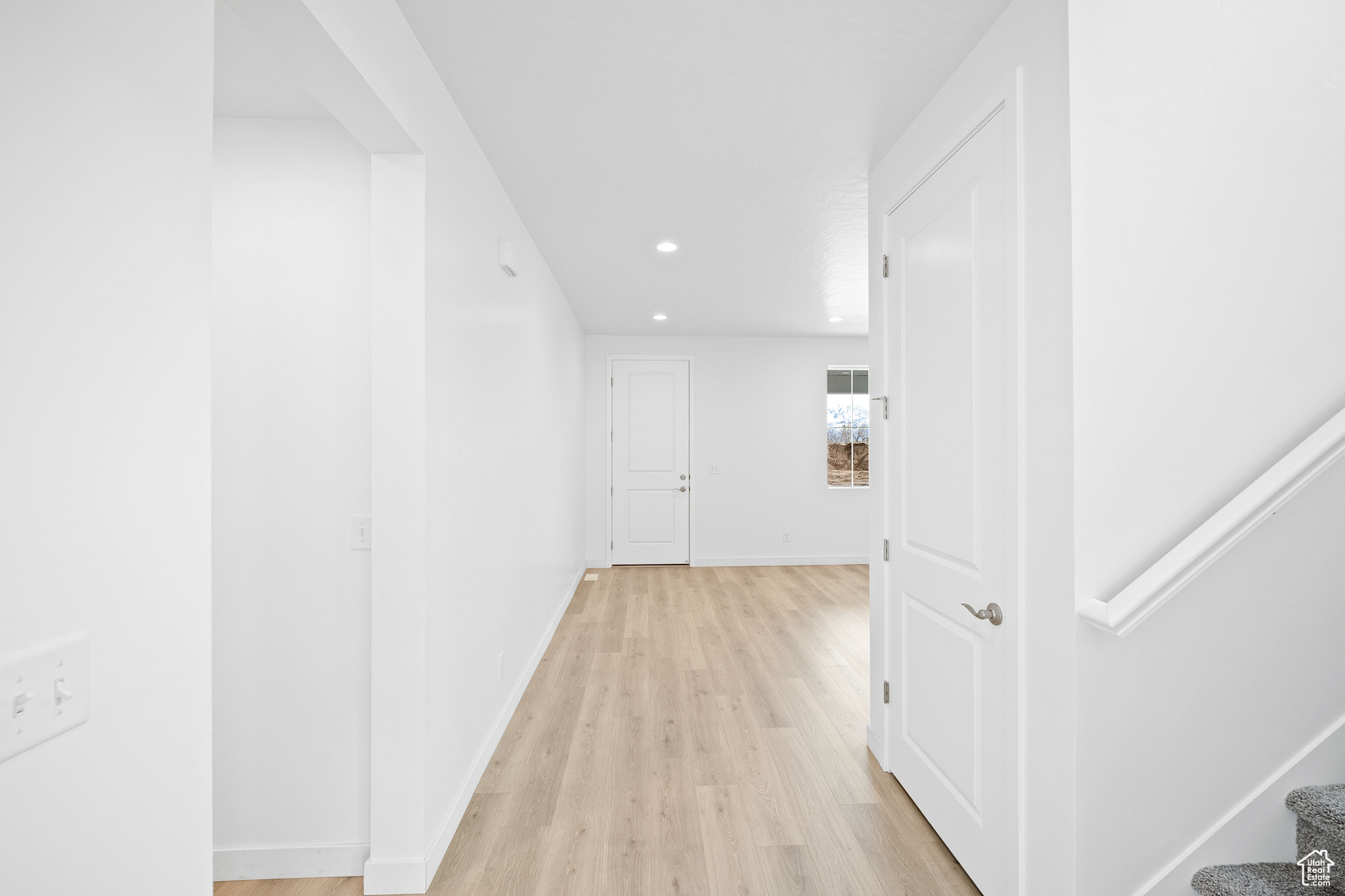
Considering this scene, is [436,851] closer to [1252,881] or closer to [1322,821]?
[1252,881]

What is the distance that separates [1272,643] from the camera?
1.33m

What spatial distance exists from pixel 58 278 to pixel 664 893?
1.98m

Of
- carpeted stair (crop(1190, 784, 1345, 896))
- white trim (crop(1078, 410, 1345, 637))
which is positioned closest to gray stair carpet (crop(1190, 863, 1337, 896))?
carpeted stair (crop(1190, 784, 1345, 896))

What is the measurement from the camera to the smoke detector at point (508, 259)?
258cm

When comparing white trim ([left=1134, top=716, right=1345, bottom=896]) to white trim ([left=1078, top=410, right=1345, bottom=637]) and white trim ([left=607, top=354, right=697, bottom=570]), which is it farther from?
white trim ([left=607, top=354, right=697, bottom=570])

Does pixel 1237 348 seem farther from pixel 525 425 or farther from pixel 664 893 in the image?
pixel 525 425

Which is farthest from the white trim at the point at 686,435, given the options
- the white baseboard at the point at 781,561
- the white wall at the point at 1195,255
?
the white wall at the point at 1195,255

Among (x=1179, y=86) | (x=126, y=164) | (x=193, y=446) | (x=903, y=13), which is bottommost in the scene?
Answer: (x=193, y=446)

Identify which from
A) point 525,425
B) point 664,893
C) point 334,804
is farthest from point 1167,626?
point 525,425

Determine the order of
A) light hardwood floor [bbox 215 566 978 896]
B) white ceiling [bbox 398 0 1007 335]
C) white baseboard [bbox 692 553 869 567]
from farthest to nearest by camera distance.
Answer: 1. white baseboard [bbox 692 553 869 567]
2. light hardwood floor [bbox 215 566 978 896]
3. white ceiling [bbox 398 0 1007 335]

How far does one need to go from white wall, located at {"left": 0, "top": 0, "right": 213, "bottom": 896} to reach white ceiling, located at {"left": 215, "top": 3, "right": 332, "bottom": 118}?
2.79ft

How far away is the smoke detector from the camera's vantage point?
102 inches

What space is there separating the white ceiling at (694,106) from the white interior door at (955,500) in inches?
14.5

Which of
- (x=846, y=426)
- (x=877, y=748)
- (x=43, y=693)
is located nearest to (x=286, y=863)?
(x=43, y=693)
